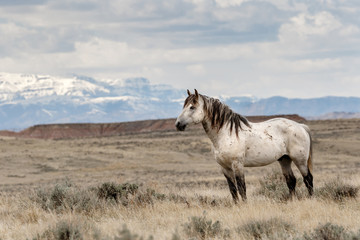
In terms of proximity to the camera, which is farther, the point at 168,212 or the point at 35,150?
the point at 35,150

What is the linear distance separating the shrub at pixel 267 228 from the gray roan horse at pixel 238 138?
2466mm

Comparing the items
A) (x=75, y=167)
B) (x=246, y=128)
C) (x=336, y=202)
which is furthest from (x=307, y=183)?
(x=75, y=167)

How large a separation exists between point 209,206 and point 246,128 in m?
1.72

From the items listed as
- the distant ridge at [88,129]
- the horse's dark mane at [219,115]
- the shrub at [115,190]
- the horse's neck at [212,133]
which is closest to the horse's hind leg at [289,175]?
the horse's dark mane at [219,115]

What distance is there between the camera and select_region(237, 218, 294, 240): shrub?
20.9 ft

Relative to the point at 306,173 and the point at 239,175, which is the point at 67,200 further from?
the point at 306,173

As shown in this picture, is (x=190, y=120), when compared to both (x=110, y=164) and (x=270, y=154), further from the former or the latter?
(x=110, y=164)

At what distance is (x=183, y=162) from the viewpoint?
45281mm

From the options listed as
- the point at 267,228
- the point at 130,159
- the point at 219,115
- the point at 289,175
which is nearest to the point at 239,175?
the point at 219,115

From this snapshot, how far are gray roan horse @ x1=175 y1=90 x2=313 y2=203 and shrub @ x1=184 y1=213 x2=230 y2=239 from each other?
8.40ft

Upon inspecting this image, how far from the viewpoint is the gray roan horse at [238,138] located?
9148 mm

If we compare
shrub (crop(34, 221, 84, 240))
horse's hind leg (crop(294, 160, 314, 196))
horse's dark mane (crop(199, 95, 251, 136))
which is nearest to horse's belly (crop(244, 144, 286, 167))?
horse's dark mane (crop(199, 95, 251, 136))

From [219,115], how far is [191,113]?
633 mm

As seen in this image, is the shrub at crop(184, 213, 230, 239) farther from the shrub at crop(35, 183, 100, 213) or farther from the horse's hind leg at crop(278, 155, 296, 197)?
the horse's hind leg at crop(278, 155, 296, 197)
